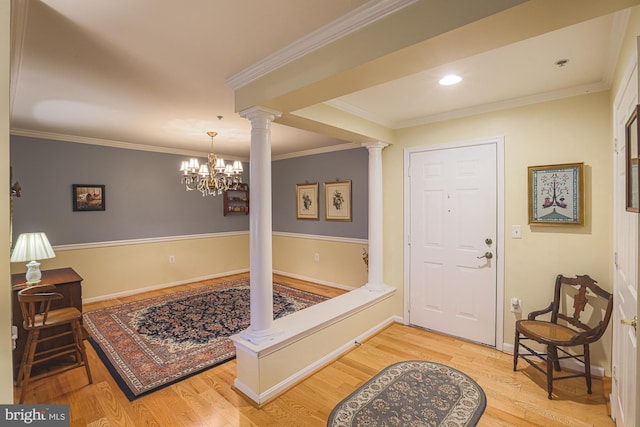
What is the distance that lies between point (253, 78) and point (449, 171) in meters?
2.17

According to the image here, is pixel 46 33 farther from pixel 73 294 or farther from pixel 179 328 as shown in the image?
pixel 179 328

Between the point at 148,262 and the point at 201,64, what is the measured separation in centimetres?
397

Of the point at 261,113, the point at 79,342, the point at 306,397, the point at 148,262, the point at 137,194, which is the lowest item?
the point at 306,397

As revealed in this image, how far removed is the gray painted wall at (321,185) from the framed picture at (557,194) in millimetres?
2371

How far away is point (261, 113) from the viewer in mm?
2232

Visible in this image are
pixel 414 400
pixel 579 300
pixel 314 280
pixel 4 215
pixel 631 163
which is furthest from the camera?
pixel 314 280

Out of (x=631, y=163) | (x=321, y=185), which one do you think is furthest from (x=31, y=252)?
(x=631, y=163)

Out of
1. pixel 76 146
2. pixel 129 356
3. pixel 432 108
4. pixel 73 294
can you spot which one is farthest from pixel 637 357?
pixel 76 146

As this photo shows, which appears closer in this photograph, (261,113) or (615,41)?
(615,41)

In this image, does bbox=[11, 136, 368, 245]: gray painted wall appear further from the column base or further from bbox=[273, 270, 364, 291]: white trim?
the column base

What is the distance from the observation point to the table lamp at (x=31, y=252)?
2.49 meters

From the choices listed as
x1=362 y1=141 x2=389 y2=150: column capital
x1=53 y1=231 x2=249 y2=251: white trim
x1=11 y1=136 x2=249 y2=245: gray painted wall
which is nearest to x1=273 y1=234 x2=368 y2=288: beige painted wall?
x1=53 y1=231 x2=249 y2=251: white trim

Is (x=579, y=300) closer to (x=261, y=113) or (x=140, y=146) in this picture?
(x=261, y=113)

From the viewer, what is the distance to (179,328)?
3414 mm
